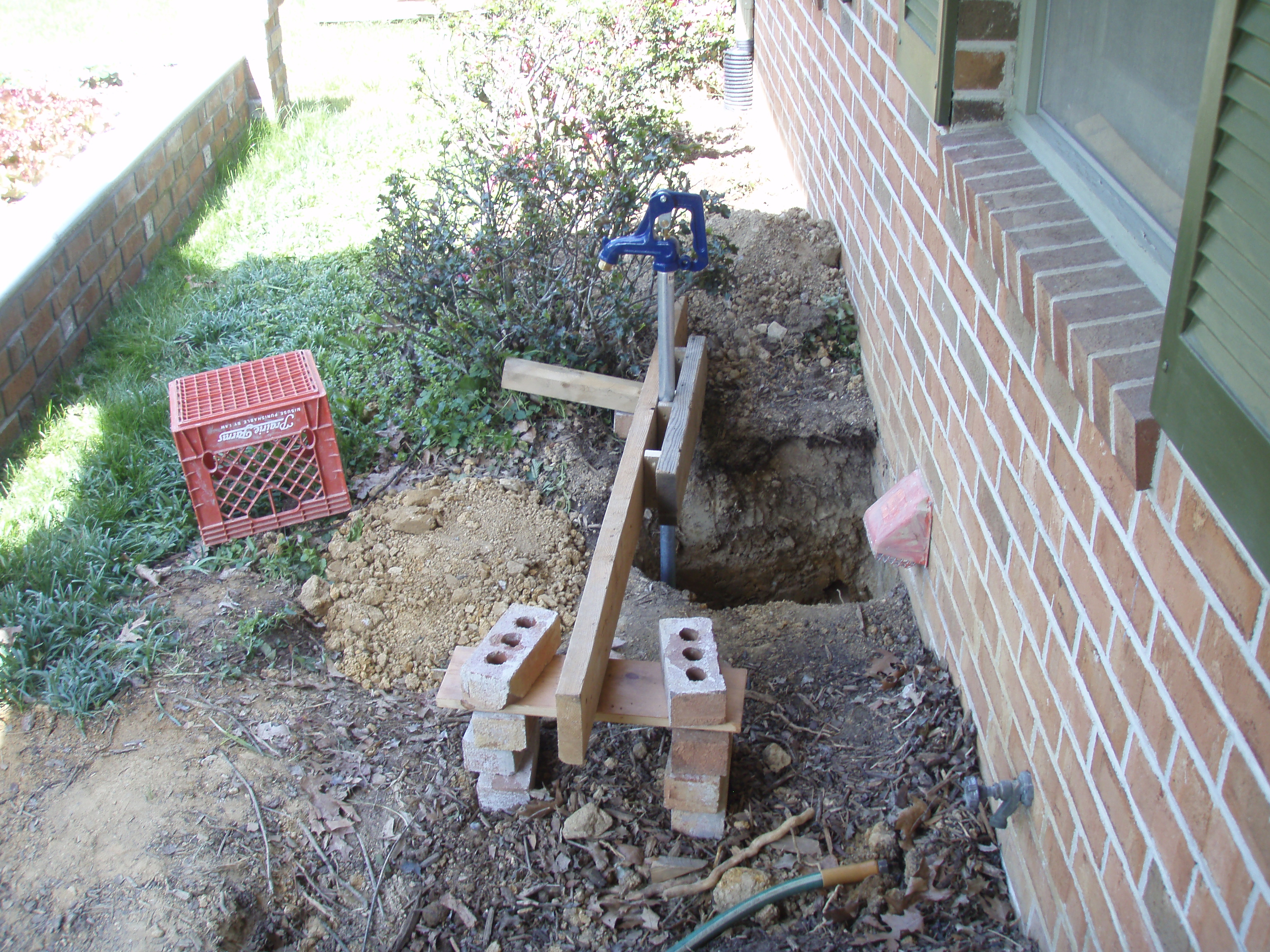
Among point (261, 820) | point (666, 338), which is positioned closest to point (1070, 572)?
point (666, 338)

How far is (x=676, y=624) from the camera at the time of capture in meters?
2.62

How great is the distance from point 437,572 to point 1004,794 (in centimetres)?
191

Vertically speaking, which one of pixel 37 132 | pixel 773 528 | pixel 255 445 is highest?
pixel 37 132

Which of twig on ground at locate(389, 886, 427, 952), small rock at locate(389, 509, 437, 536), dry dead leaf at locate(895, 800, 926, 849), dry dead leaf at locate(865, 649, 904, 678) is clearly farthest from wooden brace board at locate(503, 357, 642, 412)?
twig on ground at locate(389, 886, 427, 952)

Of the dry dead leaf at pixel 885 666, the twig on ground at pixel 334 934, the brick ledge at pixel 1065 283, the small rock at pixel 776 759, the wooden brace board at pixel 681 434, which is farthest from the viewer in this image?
the wooden brace board at pixel 681 434

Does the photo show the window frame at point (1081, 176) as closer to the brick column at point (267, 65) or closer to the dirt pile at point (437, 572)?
the dirt pile at point (437, 572)

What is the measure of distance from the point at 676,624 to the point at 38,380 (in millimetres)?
3539

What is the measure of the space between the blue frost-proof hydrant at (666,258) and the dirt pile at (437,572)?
0.46 m

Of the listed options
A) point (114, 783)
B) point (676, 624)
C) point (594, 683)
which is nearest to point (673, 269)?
point (676, 624)

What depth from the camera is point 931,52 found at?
2727 mm

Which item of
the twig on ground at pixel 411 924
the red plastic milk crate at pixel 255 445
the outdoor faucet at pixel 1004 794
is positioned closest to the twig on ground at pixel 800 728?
the outdoor faucet at pixel 1004 794

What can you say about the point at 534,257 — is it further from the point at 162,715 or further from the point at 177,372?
the point at 162,715

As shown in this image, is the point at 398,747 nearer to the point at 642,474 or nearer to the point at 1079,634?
A: the point at 642,474

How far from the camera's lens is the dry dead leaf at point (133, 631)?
3047 mm
